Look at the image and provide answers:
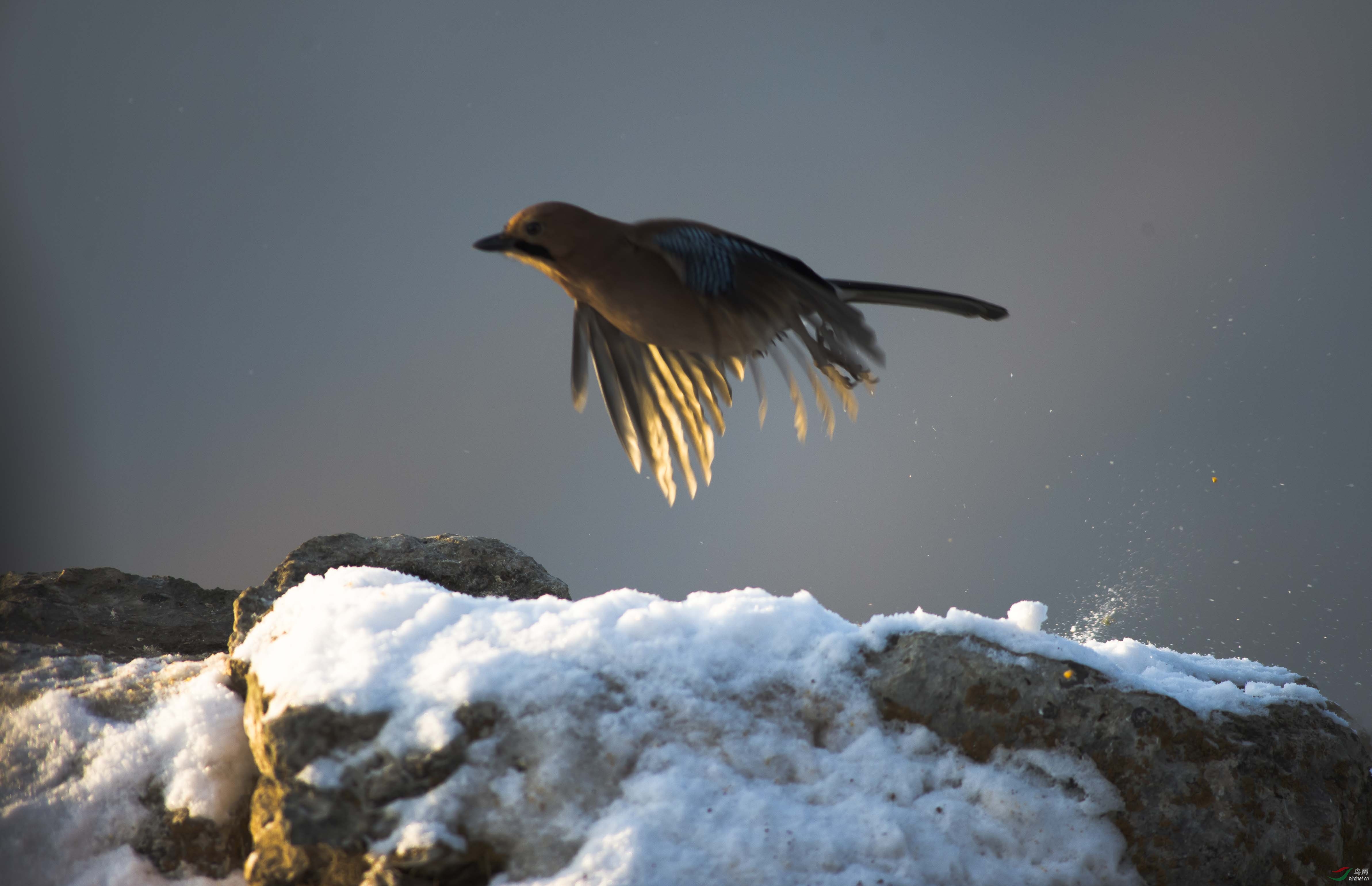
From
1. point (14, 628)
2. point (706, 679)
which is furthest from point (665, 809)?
point (14, 628)

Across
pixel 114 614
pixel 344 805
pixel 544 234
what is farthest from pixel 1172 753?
pixel 114 614

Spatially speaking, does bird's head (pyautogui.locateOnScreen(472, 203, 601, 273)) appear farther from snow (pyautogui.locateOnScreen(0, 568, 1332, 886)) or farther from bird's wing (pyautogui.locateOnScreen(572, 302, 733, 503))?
snow (pyautogui.locateOnScreen(0, 568, 1332, 886))

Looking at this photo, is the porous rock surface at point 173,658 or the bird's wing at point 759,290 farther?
the bird's wing at point 759,290

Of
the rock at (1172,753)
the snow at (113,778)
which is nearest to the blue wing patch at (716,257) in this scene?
the rock at (1172,753)

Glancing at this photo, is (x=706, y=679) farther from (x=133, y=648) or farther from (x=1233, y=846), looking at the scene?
(x=133, y=648)

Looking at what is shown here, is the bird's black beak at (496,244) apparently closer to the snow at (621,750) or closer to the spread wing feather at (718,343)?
the spread wing feather at (718,343)

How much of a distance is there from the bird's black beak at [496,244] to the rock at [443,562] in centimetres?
115

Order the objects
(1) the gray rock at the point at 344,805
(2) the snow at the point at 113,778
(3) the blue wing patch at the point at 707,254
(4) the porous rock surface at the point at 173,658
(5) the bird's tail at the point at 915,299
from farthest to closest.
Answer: (5) the bird's tail at the point at 915,299
(3) the blue wing patch at the point at 707,254
(2) the snow at the point at 113,778
(4) the porous rock surface at the point at 173,658
(1) the gray rock at the point at 344,805

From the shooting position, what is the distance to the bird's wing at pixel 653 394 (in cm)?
231

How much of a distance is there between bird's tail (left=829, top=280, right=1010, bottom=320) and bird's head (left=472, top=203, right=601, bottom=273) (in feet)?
2.16

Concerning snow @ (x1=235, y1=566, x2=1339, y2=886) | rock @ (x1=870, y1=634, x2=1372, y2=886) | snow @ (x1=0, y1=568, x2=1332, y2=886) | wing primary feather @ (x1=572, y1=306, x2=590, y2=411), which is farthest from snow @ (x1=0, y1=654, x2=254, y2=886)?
rock @ (x1=870, y1=634, x2=1372, y2=886)

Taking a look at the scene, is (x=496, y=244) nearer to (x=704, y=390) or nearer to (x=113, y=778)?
(x=704, y=390)

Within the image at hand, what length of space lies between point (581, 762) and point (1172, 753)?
1.10 meters

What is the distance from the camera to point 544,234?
187 cm
